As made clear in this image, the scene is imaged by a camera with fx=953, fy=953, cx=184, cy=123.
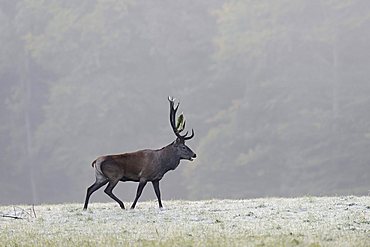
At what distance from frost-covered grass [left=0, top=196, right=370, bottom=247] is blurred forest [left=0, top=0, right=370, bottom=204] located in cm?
Result: 2471

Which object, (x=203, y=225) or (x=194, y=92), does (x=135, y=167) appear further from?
(x=194, y=92)

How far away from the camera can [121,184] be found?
46.8m

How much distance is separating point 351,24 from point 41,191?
17.6m

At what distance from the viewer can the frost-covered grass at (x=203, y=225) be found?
11758 millimetres

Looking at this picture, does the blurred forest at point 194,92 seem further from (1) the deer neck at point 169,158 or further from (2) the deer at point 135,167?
(2) the deer at point 135,167

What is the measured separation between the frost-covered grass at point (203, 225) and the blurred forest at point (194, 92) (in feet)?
81.1

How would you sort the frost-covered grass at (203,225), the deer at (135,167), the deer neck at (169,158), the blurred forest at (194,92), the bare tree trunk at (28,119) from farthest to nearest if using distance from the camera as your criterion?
1. the bare tree trunk at (28,119)
2. the blurred forest at (194,92)
3. the deer neck at (169,158)
4. the deer at (135,167)
5. the frost-covered grass at (203,225)

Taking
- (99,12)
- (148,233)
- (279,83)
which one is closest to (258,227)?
(148,233)

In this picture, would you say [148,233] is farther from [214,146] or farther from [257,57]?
[257,57]

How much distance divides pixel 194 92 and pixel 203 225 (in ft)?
113

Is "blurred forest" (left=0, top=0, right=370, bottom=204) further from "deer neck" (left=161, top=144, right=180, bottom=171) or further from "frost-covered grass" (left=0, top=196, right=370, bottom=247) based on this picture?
"frost-covered grass" (left=0, top=196, right=370, bottom=247)

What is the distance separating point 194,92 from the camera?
1896 inches

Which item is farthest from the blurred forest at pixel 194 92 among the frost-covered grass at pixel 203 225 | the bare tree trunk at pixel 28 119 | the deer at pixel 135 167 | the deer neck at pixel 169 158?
the frost-covered grass at pixel 203 225

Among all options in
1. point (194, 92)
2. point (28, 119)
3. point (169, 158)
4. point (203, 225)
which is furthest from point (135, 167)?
point (28, 119)
